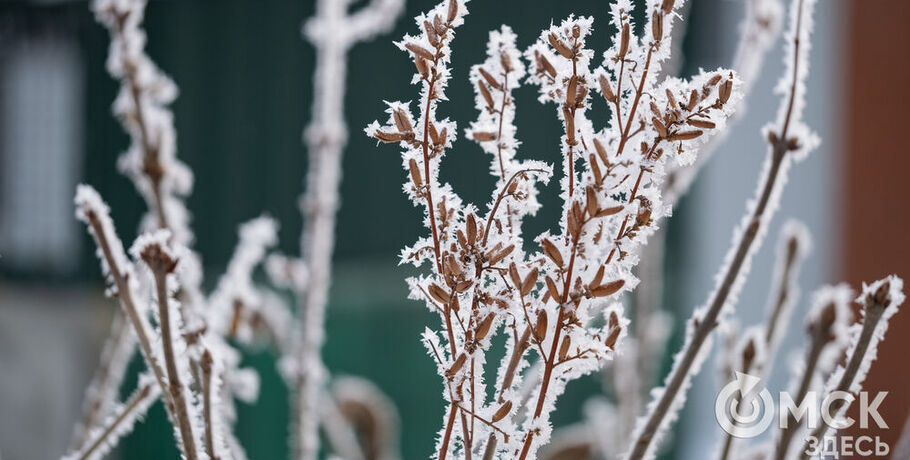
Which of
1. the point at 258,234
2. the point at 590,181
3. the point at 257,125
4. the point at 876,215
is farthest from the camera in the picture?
the point at 257,125

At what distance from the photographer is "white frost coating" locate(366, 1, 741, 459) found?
206 mm

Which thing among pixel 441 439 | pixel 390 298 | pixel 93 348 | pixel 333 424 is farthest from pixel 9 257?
pixel 441 439

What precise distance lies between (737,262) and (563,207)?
2.3 inches

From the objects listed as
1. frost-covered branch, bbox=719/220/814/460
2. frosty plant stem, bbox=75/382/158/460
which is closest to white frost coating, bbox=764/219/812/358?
frost-covered branch, bbox=719/220/814/460

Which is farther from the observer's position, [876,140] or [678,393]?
[876,140]

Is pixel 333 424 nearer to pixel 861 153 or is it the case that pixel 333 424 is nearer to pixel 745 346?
pixel 745 346

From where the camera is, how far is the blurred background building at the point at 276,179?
1923mm

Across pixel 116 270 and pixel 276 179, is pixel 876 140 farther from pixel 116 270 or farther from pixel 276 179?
pixel 116 270

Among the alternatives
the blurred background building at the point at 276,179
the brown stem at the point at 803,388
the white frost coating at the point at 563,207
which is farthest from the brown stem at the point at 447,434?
the blurred background building at the point at 276,179

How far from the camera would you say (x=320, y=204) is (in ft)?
1.18

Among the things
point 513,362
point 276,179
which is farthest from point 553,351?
point 276,179

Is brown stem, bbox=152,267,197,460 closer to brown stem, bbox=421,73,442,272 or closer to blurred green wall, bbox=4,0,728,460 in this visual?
brown stem, bbox=421,73,442,272

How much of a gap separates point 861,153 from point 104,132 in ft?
5.65

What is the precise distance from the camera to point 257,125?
2.03 metres
